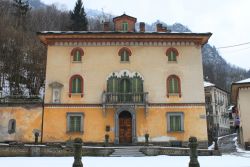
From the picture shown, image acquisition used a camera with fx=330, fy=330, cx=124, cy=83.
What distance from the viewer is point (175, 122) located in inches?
1204

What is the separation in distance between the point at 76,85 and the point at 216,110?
52224 mm

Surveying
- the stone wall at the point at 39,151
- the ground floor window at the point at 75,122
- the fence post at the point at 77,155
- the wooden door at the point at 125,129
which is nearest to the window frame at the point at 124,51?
the wooden door at the point at 125,129

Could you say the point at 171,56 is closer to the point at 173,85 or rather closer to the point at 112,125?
the point at 173,85

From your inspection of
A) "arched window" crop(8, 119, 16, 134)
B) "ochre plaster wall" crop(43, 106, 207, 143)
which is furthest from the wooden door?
"arched window" crop(8, 119, 16, 134)

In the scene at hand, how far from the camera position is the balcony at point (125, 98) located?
99.0ft

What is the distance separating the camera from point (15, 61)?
169 ft

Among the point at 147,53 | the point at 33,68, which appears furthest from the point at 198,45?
the point at 33,68

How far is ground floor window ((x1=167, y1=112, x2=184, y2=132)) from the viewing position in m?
30.5

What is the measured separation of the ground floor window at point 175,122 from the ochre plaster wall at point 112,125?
0.94 ft

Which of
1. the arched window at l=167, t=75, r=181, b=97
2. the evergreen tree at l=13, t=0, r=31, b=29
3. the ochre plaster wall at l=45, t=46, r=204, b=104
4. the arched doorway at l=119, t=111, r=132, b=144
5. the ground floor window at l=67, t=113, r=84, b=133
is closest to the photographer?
the ground floor window at l=67, t=113, r=84, b=133

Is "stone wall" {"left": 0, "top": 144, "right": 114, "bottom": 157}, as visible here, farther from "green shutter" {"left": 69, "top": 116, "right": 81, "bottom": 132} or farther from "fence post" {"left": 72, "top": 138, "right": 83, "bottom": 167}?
"fence post" {"left": 72, "top": 138, "right": 83, "bottom": 167}

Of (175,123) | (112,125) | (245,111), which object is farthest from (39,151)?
(245,111)

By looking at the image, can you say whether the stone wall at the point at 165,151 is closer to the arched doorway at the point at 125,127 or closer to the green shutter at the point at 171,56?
the arched doorway at the point at 125,127
